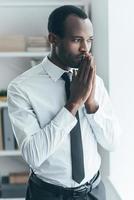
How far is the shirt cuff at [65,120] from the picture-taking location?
143 cm

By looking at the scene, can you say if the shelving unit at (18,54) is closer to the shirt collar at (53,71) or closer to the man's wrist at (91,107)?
the shirt collar at (53,71)

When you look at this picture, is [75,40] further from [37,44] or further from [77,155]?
[37,44]

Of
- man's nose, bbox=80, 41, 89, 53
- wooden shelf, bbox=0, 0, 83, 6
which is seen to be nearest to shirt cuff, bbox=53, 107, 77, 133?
man's nose, bbox=80, 41, 89, 53

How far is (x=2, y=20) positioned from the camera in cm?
300

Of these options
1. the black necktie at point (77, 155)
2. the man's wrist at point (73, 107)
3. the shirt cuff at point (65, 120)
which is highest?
the man's wrist at point (73, 107)

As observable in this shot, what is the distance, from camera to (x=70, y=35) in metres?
1.46

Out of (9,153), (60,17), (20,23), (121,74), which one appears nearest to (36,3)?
(20,23)

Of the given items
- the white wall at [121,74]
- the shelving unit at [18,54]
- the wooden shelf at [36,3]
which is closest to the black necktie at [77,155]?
the white wall at [121,74]

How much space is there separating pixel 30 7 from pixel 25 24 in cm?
14

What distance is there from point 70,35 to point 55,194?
638 mm

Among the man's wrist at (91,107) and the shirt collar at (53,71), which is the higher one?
the shirt collar at (53,71)

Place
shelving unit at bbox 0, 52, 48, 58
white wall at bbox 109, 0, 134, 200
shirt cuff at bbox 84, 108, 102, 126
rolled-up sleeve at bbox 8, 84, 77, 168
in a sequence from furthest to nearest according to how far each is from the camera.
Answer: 1. shelving unit at bbox 0, 52, 48, 58
2. white wall at bbox 109, 0, 134, 200
3. shirt cuff at bbox 84, 108, 102, 126
4. rolled-up sleeve at bbox 8, 84, 77, 168

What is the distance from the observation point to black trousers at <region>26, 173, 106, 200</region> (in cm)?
151

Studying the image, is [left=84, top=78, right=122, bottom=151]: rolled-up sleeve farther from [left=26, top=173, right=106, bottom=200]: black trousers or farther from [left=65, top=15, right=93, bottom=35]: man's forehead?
[left=65, top=15, right=93, bottom=35]: man's forehead
